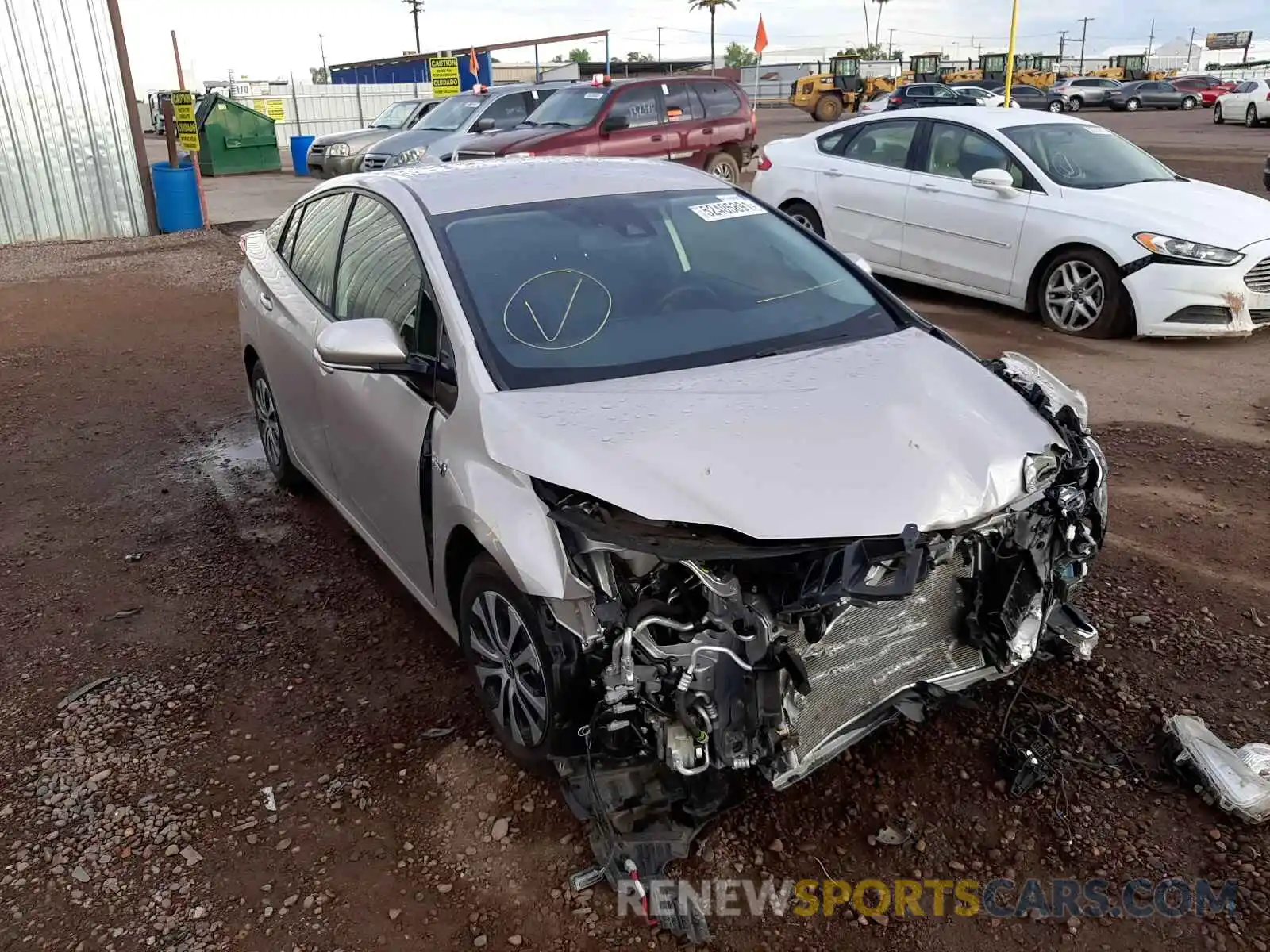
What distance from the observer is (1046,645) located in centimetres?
306

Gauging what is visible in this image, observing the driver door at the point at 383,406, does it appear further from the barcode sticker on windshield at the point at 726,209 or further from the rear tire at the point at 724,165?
the rear tire at the point at 724,165

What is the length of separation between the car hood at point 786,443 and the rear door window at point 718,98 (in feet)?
39.9

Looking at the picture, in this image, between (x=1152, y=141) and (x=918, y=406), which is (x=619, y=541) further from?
(x=1152, y=141)

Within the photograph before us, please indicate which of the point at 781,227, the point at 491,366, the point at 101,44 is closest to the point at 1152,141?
the point at 101,44

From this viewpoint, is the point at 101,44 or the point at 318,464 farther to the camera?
the point at 101,44

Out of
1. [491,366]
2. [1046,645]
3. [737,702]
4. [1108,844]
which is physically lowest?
[1108,844]

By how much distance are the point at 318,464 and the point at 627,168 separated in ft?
6.10

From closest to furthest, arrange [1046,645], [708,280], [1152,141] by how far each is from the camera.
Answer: [1046,645]
[708,280]
[1152,141]

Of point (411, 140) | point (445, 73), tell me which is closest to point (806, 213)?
point (411, 140)

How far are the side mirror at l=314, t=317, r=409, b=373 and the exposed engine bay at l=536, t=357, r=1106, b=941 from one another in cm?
81


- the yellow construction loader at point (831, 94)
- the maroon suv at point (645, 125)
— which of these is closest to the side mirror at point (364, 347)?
the maroon suv at point (645, 125)

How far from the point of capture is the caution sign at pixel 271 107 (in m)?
28.7

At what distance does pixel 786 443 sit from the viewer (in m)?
2.61

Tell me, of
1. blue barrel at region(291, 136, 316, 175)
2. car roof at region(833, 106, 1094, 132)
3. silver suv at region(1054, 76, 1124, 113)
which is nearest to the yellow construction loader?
silver suv at region(1054, 76, 1124, 113)
